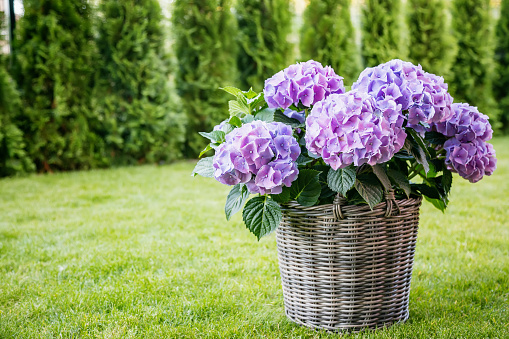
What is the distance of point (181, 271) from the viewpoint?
2.39 metres

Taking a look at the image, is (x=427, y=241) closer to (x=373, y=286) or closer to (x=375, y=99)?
(x=373, y=286)

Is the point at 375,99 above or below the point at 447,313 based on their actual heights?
above

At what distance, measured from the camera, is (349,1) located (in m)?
6.70

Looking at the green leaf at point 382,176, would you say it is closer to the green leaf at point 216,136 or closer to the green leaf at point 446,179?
the green leaf at point 446,179

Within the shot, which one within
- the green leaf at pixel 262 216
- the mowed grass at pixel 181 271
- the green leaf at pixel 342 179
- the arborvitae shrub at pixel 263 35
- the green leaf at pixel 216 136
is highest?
the arborvitae shrub at pixel 263 35

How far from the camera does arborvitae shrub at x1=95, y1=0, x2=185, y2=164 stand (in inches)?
227

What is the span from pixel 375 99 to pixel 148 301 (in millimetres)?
1291

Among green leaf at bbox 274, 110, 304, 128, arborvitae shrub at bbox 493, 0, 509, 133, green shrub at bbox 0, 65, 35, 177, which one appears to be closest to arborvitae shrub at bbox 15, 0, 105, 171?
green shrub at bbox 0, 65, 35, 177

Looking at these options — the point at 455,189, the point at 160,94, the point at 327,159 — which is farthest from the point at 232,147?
the point at 160,94

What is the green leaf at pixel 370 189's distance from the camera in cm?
158

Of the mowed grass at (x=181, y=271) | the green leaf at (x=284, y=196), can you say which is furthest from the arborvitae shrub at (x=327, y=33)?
the green leaf at (x=284, y=196)

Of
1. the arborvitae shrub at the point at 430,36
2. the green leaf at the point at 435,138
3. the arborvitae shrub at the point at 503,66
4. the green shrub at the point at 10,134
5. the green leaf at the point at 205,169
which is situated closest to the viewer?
the green leaf at the point at 205,169

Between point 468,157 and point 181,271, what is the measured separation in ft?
4.77

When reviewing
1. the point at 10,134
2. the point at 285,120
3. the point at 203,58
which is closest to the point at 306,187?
the point at 285,120
